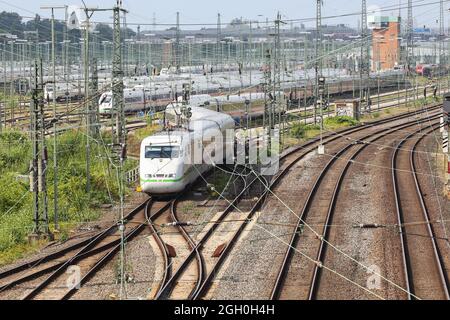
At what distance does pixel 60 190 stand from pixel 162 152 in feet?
12.2

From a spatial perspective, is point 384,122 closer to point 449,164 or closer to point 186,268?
point 449,164

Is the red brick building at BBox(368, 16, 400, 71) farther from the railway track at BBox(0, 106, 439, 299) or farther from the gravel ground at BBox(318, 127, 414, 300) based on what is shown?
the railway track at BBox(0, 106, 439, 299)

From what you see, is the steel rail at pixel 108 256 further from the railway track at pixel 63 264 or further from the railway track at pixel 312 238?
the railway track at pixel 312 238

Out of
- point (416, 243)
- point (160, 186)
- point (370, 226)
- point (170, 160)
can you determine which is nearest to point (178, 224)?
point (160, 186)

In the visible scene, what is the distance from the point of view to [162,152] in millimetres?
23922

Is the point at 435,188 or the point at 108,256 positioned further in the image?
the point at 435,188

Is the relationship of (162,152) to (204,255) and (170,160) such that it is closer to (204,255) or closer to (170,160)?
(170,160)

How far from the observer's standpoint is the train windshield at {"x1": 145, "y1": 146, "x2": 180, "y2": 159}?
2386cm

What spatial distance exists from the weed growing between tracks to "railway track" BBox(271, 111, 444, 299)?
6.09 meters

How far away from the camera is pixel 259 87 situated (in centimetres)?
6150

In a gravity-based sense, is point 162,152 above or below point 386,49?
below

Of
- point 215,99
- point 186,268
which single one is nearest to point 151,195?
point 186,268

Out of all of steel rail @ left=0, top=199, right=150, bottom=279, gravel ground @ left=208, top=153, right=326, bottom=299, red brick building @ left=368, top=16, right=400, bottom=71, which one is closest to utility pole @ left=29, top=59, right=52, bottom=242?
steel rail @ left=0, top=199, right=150, bottom=279
